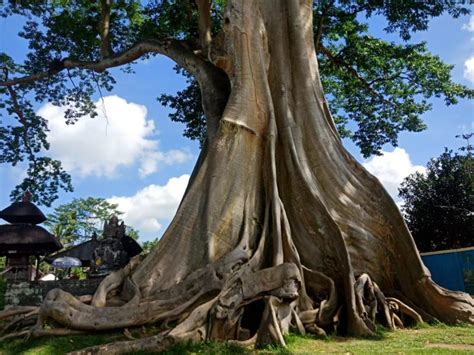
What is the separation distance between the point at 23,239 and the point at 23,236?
4.0 inches

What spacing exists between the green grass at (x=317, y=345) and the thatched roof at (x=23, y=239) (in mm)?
8025

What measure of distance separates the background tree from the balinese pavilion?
13914 mm

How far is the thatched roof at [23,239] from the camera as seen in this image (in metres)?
11.8

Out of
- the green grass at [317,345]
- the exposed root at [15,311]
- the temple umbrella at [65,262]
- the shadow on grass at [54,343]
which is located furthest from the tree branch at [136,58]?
the temple umbrella at [65,262]

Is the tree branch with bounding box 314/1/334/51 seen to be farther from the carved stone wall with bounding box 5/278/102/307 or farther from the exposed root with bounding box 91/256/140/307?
the carved stone wall with bounding box 5/278/102/307

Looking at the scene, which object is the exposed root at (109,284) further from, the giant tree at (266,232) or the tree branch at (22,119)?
the tree branch at (22,119)

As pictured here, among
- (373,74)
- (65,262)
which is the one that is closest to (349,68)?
(373,74)

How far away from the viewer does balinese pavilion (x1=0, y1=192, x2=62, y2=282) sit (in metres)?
11.9

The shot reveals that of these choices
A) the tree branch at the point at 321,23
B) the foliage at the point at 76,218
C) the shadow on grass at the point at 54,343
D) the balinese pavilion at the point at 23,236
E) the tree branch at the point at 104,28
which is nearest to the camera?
the shadow on grass at the point at 54,343

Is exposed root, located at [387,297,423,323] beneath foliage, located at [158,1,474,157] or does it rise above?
beneath

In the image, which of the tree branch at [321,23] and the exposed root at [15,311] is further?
the tree branch at [321,23]

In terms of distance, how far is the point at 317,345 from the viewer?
4.43 metres

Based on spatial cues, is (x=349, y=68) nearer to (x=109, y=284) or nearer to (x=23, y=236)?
(x=109, y=284)

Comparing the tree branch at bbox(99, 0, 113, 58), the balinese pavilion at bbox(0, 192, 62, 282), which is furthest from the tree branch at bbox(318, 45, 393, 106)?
the balinese pavilion at bbox(0, 192, 62, 282)
